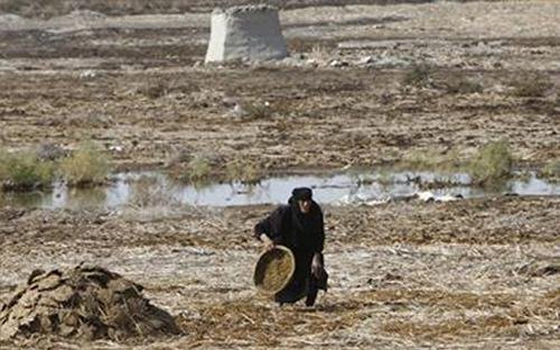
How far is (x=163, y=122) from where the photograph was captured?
33.7 meters

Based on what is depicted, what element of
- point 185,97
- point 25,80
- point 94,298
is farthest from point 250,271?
point 25,80

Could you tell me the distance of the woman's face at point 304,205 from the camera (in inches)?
595

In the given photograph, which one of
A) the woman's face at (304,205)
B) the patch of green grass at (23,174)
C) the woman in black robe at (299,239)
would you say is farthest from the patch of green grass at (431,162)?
the woman's face at (304,205)

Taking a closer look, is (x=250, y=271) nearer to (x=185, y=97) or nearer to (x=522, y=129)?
(x=522, y=129)

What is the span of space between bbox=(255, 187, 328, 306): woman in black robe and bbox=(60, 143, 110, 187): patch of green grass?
34.9 feet

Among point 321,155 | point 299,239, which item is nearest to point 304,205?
point 299,239

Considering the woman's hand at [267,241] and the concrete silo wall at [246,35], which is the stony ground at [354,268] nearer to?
the woman's hand at [267,241]

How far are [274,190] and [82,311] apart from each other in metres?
11.1

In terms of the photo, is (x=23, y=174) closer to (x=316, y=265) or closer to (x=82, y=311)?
(x=316, y=265)

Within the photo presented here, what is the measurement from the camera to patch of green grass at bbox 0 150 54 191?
2566 centimetres

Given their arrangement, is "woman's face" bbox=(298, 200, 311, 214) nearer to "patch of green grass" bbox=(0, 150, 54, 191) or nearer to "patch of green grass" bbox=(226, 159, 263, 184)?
"patch of green grass" bbox=(226, 159, 263, 184)

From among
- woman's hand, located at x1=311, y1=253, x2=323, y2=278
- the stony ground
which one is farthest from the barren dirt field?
woman's hand, located at x1=311, y1=253, x2=323, y2=278

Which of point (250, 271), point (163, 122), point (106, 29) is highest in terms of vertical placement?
point (106, 29)

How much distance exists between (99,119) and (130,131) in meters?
2.02
